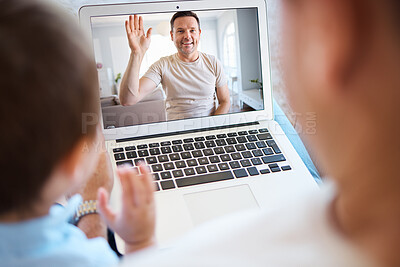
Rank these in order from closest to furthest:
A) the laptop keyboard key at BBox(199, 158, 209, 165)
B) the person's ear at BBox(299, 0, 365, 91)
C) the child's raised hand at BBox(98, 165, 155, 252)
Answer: the person's ear at BBox(299, 0, 365, 91) → the child's raised hand at BBox(98, 165, 155, 252) → the laptop keyboard key at BBox(199, 158, 209, 165)

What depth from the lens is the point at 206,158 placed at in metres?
0.74

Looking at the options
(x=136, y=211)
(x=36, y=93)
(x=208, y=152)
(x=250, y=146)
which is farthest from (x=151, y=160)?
(x=36, y=93)

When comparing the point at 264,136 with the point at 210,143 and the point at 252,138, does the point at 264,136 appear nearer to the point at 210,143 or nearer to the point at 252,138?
the point at 252,138

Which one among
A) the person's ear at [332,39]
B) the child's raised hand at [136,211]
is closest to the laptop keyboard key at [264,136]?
the child's raised hand at [136,211]

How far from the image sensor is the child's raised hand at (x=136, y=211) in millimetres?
385

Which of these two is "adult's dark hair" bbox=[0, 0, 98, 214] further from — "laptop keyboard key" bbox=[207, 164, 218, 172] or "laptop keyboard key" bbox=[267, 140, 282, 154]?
"laptop keyboard key" bbox=[267, 140, 282, 154]

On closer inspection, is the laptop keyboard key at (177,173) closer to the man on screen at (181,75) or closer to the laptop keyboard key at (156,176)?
the laptop keyboard key at (156,176)

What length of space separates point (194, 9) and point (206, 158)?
373 millimetres

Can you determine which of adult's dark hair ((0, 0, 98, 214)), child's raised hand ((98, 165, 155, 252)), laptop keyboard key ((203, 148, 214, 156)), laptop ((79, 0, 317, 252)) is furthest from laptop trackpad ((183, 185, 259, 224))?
adult's dark hair ((0, 0, 98, 214))

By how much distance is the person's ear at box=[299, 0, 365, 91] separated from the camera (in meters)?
0.20

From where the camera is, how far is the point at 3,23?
0.88 ft

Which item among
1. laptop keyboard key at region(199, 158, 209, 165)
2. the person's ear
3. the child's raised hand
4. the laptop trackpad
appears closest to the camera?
the person's ear

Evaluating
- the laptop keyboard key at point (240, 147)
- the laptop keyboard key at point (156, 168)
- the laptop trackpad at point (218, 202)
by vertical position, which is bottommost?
the laptop trackpad at point (218, 202)

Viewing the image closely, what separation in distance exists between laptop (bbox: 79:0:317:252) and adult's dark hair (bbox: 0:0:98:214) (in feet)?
1.15
